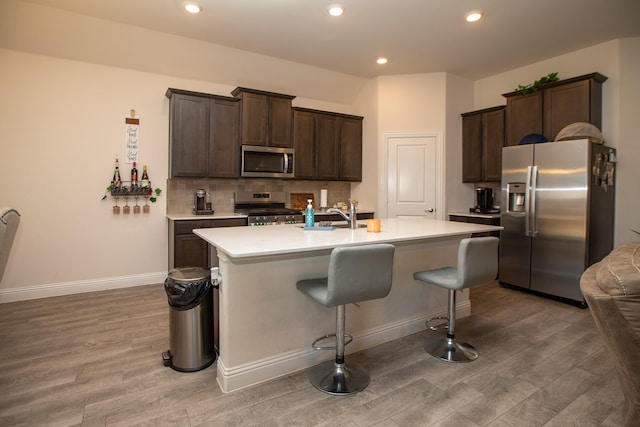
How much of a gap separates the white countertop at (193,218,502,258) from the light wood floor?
34.0 inches

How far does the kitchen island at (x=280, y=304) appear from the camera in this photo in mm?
2070

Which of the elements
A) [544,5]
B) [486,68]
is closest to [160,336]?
[544,5]

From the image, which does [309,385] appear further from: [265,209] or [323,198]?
[323,198]

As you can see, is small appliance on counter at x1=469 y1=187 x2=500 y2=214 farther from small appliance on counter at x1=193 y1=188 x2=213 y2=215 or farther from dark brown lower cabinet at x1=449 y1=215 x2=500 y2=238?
small appliance on counter at x1=193 y1=188 x2=213 y2=215

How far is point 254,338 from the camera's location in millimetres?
2156

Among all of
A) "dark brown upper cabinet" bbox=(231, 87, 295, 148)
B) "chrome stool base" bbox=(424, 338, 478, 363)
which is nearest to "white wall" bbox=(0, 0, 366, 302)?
"dark brown upper cabinet" bbox=(231, 87, 295, 148)

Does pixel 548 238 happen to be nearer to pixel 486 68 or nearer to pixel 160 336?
pixel 486 68

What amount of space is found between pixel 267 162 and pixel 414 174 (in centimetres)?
219

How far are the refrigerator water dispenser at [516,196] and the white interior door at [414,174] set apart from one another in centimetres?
105

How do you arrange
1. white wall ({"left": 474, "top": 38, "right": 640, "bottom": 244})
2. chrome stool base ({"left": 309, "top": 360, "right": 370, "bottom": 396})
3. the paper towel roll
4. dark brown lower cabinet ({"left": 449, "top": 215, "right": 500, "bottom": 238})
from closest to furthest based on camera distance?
chrome stool base ({"left": 309, "top": 360, "right": 370, "bottom": 396}) < white wall ({"left": 474, "top": 38, "right": 640, "bottom": 244}) < dark brown lower cabinet ({"left": 449, "top": 215, "right": 500, "bottom": 238}) < the paper towel roll

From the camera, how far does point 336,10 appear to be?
335 centimetres

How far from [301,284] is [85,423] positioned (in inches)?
51.7

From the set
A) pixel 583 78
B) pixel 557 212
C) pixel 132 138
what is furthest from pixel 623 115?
pixel 132 138

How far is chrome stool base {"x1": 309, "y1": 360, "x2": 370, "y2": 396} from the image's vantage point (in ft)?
6.78
